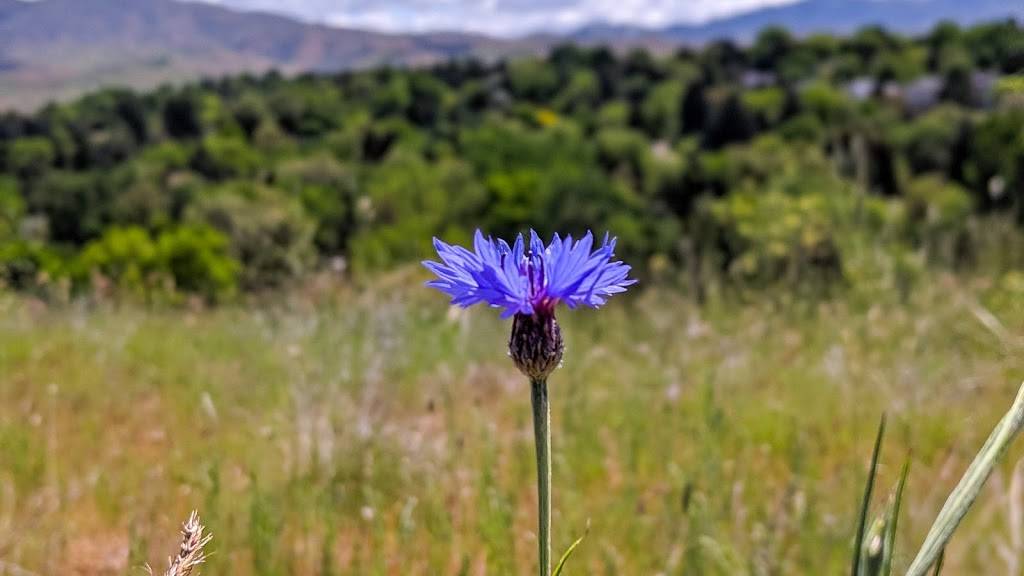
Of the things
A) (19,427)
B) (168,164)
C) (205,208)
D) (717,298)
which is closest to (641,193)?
(205,208)

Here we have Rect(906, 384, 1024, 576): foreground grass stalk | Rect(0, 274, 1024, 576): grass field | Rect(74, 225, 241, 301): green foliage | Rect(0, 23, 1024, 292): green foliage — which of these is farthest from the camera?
Rect(0, 23, 1024, 292): green foliage

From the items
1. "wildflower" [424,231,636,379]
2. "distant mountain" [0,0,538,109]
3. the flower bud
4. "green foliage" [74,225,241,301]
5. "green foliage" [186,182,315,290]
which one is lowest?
"green foliage" [74,225,241,301]

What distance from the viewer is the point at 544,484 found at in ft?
1.69

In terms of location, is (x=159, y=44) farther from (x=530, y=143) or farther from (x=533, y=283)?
(x=533, y=283)

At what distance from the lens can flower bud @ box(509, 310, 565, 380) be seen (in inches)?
23.8

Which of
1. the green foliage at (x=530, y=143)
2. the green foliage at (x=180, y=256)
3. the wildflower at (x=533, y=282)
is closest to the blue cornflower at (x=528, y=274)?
the wildflower at (x=533, y=282)

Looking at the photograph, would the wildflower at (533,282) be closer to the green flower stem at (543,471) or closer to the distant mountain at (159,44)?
the green flower stem at (543,471)

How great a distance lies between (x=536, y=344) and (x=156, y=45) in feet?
398

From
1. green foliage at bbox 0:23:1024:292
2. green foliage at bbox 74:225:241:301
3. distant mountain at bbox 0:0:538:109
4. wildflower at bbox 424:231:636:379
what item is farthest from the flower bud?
distant mountain at bbox 0:0:538:109

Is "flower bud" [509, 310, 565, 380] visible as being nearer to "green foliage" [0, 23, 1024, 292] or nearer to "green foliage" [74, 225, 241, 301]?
"green foliage" [0, 23, 1024, 292]

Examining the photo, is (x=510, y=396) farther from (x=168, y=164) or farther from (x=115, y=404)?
(x=168, y=164)

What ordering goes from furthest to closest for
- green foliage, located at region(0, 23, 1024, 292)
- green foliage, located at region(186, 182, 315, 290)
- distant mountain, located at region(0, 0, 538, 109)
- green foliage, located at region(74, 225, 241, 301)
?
distant mountain, located at region(0, 0, 538, 109), green foliage, located at region(0, 23, 1024, 292), green foliage, located at region(186, 182, 315, 290), green foliage, located at region(74, 225, 241, 301)

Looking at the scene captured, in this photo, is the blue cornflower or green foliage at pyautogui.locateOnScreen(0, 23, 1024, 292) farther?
green foliage at pyautogui.locateOnScreen(0, 23, 1024, 292)

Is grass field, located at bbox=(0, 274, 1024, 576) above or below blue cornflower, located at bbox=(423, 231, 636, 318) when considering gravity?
below
